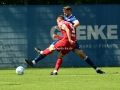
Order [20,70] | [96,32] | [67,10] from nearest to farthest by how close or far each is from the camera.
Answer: [67,10]
[20,70]
[96,32]

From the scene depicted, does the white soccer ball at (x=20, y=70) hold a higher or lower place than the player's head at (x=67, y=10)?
lower

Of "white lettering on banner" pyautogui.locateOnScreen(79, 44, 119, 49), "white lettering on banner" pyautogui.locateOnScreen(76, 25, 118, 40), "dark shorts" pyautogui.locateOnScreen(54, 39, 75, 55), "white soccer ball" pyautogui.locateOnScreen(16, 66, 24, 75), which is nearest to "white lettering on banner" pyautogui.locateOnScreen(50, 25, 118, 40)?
"white lettering on banner" pyautogui.locateOnScreen(76, 25, 118, 40)

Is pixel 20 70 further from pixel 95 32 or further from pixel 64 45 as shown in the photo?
pixel 95 32

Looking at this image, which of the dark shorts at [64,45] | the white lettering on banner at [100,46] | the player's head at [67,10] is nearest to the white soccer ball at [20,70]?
the dark shorts at [64,45]

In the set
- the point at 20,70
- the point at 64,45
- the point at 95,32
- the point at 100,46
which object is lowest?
the point at 100,46

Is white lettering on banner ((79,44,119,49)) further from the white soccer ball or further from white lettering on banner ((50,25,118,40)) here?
the white soccer ball

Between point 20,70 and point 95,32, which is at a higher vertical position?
point 20,70

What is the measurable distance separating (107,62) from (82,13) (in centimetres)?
217

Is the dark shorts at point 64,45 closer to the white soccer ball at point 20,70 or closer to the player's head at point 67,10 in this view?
the player's head at point 67,10

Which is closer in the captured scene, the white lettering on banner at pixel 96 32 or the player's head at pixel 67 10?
the player's head at pixel 67 10

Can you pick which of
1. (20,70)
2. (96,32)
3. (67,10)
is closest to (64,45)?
(67,10)

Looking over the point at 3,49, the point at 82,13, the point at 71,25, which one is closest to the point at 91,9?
the point at 82,13

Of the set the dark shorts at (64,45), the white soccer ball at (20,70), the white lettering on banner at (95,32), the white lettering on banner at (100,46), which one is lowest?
the white lettering on banner at (100,46)

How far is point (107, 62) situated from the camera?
23.0 m
